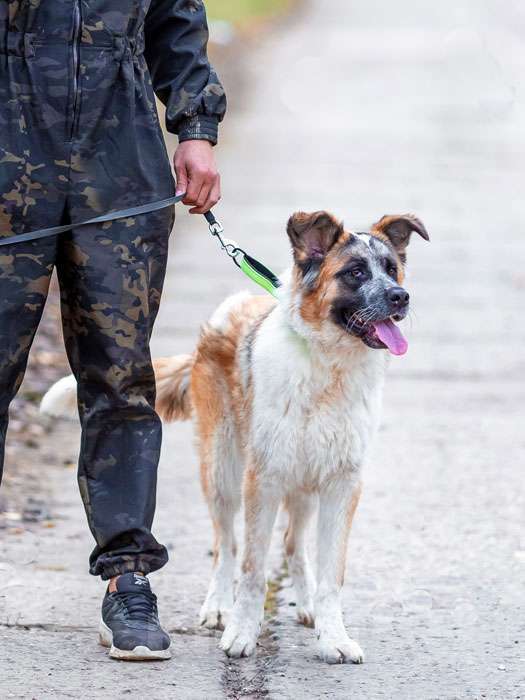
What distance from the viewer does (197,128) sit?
171 inches

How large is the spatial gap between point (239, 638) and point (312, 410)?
33.4 inches

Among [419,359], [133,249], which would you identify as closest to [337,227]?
[133,249]

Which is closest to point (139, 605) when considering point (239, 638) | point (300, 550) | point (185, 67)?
point (239, 638)

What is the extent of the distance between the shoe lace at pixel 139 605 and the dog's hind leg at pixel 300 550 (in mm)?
802

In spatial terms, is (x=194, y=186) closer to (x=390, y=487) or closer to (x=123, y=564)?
(x=123, y=564)

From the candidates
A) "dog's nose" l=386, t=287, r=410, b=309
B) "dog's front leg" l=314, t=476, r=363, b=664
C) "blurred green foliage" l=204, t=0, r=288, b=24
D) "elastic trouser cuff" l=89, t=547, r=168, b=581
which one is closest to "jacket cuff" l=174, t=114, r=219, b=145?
"dog's nose" l=386, t=287, r=410, b=309

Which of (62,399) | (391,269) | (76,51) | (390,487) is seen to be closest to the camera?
(76,51)

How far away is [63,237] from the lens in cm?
408

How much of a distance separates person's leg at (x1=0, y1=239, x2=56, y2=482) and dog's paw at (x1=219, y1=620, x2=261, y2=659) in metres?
1.17

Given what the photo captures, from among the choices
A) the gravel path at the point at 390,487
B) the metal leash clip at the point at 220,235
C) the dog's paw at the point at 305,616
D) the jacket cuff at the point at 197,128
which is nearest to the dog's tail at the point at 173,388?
the gravel path at the point at 390,487

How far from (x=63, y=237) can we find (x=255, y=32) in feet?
89.0

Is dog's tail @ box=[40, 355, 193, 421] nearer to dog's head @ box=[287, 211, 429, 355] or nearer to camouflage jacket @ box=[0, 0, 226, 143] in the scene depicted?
dog's head @ box=[287, 211, 429, 355]

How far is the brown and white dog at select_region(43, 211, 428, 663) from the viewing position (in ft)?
14.8

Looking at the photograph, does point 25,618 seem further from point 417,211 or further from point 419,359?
point 417,211
